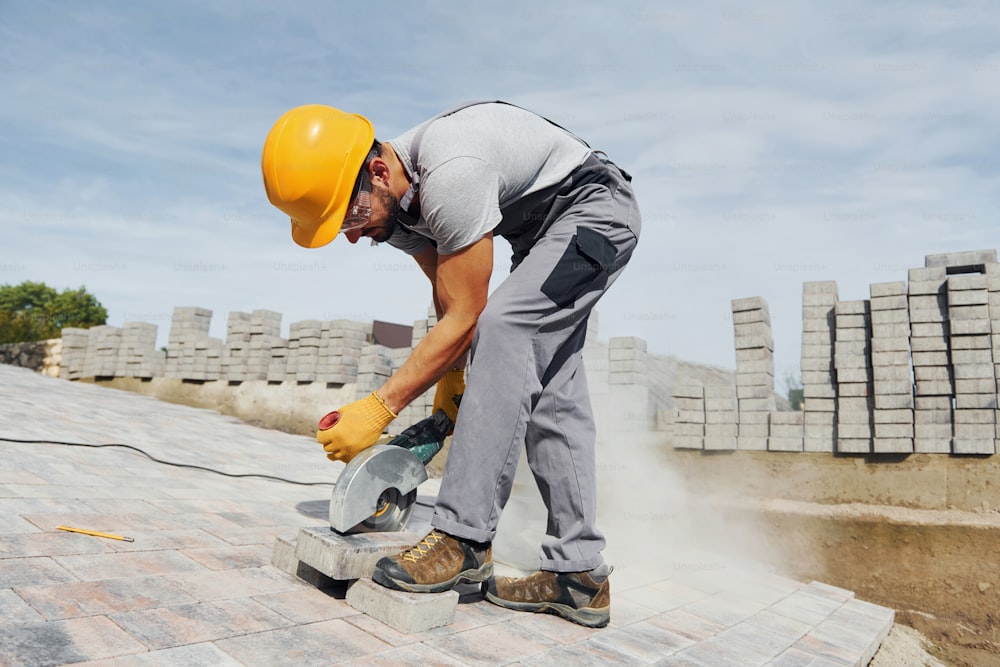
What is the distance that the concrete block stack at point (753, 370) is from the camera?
515 centimetres

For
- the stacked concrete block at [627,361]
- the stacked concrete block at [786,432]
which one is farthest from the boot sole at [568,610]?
the stacked concrete block at [627,361]

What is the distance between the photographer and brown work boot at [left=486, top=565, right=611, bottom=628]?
192 cm

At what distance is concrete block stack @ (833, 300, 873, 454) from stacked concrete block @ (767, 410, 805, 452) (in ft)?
0.90

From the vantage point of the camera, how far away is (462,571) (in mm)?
1811

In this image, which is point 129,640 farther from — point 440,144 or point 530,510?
point 530,510

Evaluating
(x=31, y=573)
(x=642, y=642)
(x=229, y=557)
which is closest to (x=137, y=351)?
(x=229, y=557)

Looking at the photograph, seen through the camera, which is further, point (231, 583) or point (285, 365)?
point (285, 365)

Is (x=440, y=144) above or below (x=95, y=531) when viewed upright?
above

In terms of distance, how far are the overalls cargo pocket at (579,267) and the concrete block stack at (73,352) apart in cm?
1344

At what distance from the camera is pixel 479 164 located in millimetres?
1812

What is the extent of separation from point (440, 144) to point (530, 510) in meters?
1.77

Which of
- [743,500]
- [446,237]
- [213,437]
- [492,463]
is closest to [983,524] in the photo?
[743,500]

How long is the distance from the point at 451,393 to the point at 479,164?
884 millimetres

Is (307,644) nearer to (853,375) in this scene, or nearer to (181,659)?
(181,659)
